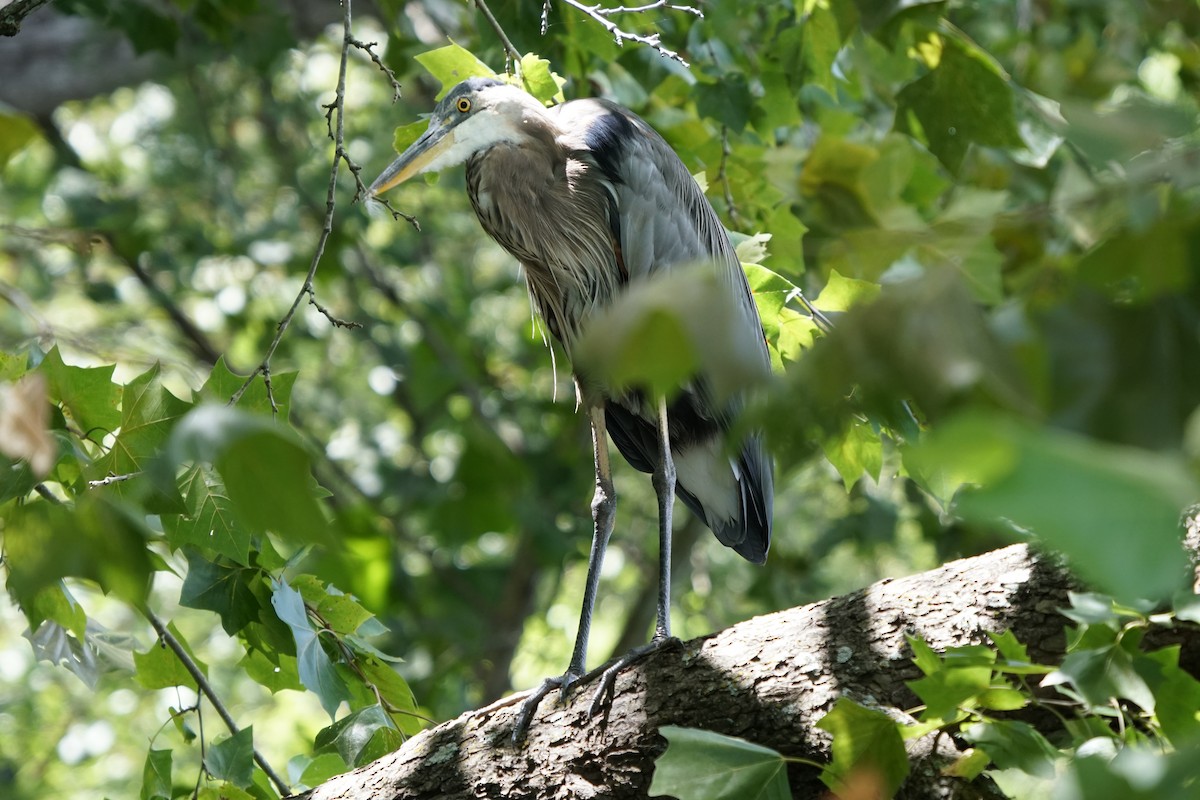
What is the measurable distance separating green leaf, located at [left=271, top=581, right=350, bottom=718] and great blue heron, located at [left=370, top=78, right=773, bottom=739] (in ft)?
1.75

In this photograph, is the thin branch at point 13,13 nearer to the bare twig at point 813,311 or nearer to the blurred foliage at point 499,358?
the blurred foliage at point 499,358

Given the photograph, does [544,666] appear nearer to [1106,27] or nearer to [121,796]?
[121,796]

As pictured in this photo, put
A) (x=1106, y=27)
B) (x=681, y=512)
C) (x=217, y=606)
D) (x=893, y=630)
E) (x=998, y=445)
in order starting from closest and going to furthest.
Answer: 1. (x=998, y=445)
2. (x=893, y=630)
3. (x=217, y=606)
4. (x=1106, y=27)
5. (x=681, y=512)

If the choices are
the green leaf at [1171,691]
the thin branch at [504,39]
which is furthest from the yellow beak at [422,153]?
the green leaf at [1171,691]

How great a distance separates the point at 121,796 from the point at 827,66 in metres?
5.10

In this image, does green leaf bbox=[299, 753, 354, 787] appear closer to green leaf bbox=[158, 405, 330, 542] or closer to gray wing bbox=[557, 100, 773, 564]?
gray wing bbox=[557, 100, 773, 564]

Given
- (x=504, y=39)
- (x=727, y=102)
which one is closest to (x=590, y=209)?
(x=727, y=102)

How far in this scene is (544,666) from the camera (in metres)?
5.36

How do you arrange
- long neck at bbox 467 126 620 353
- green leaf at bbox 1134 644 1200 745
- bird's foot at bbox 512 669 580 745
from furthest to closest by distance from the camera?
long neck at bbox 467 126 620 353 < bird's foot at bbox 512 669 580 745 < green leaf at bbox 1134 644 1200 745

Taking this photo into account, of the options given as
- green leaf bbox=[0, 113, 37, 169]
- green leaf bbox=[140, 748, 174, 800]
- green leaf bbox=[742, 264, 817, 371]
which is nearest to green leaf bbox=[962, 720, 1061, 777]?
green leaf bbox=[742, 264, 817, 371]

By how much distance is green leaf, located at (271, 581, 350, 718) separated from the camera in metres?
1.63

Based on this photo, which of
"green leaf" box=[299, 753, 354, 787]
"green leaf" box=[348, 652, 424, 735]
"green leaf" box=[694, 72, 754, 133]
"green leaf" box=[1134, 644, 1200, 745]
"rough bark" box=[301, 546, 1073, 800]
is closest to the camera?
"green leaf" box=[1134, 644, 1200, 745]

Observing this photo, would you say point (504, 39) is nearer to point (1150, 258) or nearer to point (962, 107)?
point (962, 107)

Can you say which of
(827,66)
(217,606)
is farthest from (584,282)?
(217,606)
